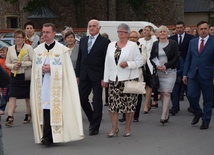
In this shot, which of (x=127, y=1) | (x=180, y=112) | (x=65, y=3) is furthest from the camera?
(x=65, y=3)

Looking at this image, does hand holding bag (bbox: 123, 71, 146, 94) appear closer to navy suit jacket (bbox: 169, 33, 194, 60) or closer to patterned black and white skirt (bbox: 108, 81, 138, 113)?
patterned black and white skirt (bbox: 108, 81, 138, 113)

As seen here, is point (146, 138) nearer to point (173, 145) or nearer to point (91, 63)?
point (173, 145)

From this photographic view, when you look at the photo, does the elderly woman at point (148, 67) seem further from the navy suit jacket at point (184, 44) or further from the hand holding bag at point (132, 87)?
the hand holding bag at point (132, 87)

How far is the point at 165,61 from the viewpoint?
11070mm

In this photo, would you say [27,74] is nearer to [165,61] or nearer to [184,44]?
[165,61]

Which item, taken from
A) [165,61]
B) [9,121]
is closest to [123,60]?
[165,61]

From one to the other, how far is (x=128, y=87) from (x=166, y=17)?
1652 inches

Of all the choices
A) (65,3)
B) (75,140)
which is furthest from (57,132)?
(65,3)

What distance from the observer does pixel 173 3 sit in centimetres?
5078

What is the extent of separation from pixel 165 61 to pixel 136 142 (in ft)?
7.48

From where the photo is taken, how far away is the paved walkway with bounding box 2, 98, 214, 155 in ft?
28.2

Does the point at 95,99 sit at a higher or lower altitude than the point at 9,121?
higher

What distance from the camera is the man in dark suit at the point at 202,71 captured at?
406 inches

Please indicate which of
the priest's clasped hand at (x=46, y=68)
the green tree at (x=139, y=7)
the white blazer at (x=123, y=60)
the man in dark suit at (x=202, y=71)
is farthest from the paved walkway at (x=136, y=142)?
the green tree at (x=139, y=7)
